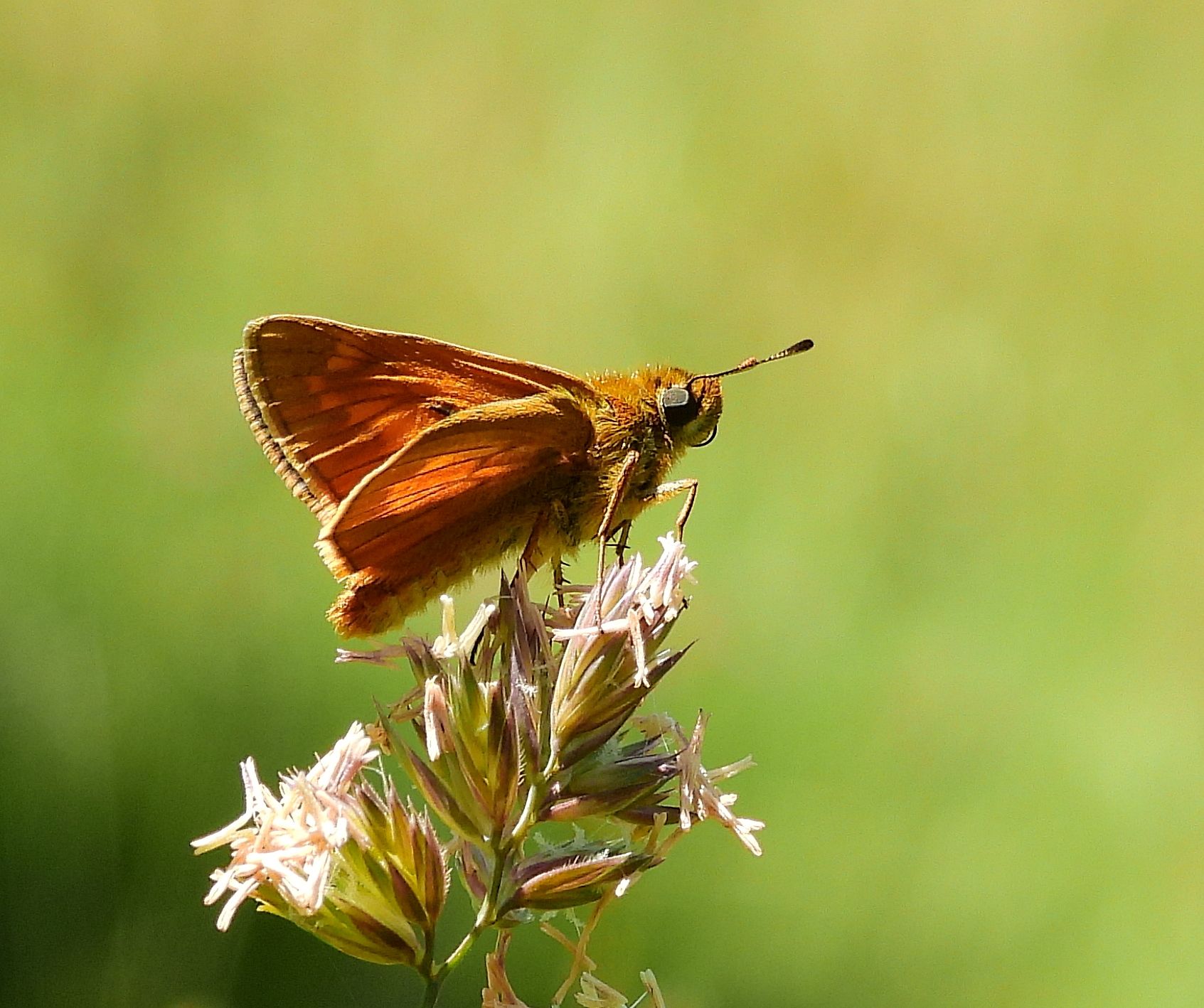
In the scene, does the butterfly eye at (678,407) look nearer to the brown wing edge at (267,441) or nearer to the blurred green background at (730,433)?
the brown wing edge at (267,441)

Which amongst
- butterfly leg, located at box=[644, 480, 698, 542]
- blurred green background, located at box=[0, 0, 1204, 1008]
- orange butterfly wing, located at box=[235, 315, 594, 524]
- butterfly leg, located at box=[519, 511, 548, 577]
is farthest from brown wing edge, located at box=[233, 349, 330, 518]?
blurred green background, located at box=[0, 0, 1204, 1008]

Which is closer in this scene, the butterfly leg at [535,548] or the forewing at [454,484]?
the forewing at [454,484]

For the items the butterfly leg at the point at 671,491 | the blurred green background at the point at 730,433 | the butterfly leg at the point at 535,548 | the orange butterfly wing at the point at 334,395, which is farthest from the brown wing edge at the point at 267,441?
the blurred green background at the point at 730,433

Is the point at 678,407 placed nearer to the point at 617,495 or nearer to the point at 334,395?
the point at 617,495

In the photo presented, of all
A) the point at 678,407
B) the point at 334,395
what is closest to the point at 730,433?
the point at 678,407

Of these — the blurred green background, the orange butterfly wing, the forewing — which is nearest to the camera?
the forewing

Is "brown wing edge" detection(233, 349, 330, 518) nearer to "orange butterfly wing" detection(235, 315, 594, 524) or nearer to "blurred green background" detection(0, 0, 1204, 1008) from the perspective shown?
"orange butterfly wing" detection(235, 315, 594, 524)
